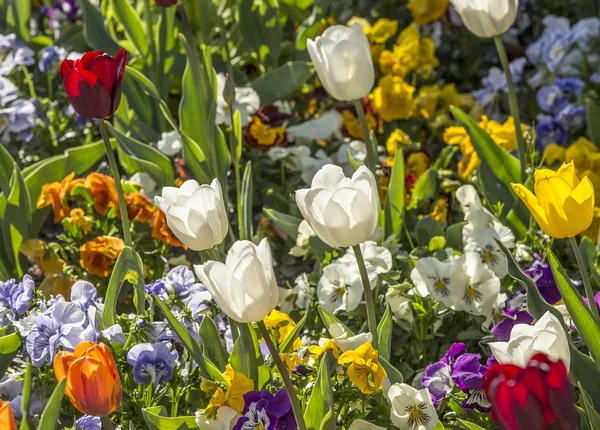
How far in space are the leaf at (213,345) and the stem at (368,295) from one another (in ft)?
0.92

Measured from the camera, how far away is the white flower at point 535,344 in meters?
1.23

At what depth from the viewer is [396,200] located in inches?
86.4

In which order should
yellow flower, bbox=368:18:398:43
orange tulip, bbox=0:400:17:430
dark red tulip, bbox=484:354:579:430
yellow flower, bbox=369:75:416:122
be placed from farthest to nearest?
yellow flower, bbox=368:18:398:43 → yellow flower, bbox=369:75:416:122 → orange tulip, bbox=0:400:17:430 → dark red tulip, bbox=484:354:579:430

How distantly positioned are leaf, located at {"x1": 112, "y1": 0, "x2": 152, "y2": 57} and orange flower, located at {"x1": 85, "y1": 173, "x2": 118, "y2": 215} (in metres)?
0.72

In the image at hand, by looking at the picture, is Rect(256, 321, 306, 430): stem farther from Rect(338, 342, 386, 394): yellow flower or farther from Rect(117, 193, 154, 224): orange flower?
Rect(117, 193, 154, 224): orange flower

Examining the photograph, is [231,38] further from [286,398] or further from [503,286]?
[286,398]

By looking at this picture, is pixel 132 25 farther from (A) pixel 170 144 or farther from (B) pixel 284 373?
(B) pixel 284 373

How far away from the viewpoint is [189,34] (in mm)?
2215

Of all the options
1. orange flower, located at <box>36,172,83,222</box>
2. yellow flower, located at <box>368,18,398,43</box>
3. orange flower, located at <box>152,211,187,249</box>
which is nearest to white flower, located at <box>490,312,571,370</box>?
orange flower, located at <box>152,211,187,249</box>

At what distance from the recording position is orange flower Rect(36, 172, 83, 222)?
223 centimetres

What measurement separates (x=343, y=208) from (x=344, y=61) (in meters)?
0.60

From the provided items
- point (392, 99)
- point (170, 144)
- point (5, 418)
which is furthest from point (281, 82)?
point (5, 418)

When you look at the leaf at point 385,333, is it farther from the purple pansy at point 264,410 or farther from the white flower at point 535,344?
the white flower at point 535,344

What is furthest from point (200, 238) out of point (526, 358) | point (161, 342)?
point (526, 358)
